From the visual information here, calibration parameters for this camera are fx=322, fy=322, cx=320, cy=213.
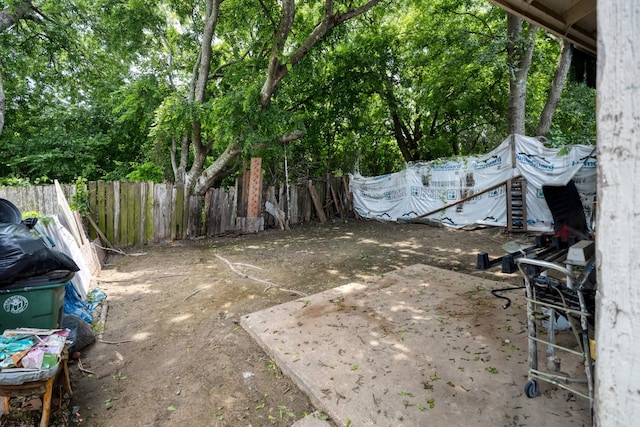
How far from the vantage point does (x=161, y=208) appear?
7.82 metres

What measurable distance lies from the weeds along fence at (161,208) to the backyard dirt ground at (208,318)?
487 mm

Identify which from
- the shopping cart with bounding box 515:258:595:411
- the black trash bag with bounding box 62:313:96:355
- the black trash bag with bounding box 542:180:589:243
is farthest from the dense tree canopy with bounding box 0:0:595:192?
the shopping cart with bounding box 515:258:595:411

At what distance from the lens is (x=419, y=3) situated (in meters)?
10.2

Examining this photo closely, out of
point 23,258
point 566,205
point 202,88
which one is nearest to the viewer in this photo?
point 23,258

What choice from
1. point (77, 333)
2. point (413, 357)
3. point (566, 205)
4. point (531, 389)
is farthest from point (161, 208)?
point (566, 205)

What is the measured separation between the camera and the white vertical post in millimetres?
1032

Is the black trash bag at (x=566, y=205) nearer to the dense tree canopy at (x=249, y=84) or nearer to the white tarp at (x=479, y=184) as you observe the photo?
the white tarp at (x=479, y=184)

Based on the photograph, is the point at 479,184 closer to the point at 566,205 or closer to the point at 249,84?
the point at 566,205

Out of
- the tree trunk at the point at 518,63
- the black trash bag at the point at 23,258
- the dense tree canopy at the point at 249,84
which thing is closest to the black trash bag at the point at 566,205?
the dense tree canopy at the point at 249,84

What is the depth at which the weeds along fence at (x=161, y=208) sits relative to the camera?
654cm

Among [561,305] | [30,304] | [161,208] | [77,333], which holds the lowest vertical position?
[77,333]

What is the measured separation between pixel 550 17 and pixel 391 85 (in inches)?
361

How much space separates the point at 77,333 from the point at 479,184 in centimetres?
918

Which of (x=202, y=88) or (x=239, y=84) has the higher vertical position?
(x=239, y=84)
